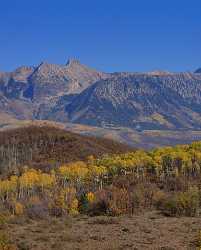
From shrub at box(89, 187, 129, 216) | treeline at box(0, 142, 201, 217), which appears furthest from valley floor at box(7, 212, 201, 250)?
treeline at box(0, 142, 201, 217)

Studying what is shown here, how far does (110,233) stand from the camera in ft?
105

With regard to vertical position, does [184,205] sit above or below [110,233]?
above

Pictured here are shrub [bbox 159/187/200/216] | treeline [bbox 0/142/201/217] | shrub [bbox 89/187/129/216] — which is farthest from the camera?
treeline [bbox 0/142/201/217]

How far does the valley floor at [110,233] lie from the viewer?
2748 cm

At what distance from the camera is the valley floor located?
90.1 feet

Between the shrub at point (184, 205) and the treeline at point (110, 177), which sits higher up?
the shrub at point (184, 205)

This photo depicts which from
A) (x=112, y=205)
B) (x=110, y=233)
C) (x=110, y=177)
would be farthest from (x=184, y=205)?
(x=110, y=177)

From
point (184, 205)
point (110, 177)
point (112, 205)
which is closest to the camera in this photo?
point (184, 205)

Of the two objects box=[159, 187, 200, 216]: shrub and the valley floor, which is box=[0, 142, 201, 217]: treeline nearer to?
box=[159, 187, 200, 216]: shrub

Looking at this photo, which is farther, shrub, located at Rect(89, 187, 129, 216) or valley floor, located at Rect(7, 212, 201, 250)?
shrub, located at Rect(89, 187, 129, 216)

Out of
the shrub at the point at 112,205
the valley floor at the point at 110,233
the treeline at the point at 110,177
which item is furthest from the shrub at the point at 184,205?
the treeline at the point at 110,177

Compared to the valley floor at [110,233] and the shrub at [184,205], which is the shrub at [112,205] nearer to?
the valley floor at [110,233]

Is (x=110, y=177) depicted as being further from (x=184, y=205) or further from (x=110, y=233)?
(x=110, y=233)

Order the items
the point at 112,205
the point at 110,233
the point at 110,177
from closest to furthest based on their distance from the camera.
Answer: the point at 110,233 < the point at 112,205 < the point at 110,177
